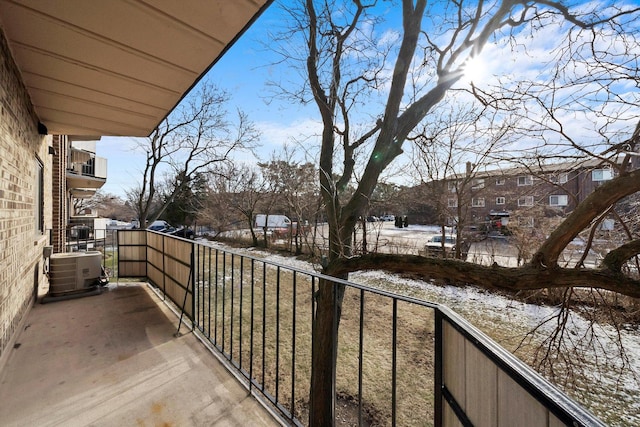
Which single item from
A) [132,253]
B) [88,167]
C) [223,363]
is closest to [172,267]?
[223,363]

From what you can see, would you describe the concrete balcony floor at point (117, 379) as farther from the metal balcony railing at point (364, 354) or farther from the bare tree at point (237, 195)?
the bare tree at point (237, 195)

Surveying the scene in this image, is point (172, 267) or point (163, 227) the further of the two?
point (163, 227)

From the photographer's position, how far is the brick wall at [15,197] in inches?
84.4

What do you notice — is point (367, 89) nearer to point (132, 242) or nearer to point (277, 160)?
point (132, 242)

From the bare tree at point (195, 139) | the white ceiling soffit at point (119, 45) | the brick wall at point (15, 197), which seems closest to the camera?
the white ceiling soffit at point (119, 45)

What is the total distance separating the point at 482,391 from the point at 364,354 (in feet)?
13.4

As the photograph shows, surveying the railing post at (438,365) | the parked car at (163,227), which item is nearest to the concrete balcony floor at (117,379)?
the railing post at (438,365)

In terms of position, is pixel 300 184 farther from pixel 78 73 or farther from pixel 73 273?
pixel 78 73

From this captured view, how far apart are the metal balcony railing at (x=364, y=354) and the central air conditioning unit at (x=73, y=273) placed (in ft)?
1.93

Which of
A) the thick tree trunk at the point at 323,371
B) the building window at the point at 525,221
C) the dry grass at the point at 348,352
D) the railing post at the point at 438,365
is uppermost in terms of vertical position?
the building window at the point at 525,221

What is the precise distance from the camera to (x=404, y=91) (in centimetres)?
384

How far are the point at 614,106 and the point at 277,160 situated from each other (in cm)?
1078

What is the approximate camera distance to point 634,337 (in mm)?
4617

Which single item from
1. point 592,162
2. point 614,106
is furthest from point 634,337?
point 614,106
